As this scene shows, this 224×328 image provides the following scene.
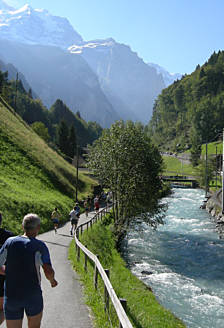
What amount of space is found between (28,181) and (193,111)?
339ft

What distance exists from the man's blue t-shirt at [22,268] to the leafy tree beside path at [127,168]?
22.8 metres

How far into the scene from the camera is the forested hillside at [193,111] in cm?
11944

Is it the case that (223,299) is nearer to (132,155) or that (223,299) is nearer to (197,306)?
(197,306)

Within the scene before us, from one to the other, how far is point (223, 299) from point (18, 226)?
14709 mm

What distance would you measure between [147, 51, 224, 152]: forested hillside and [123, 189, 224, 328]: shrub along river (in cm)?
7832

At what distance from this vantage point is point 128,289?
1534cm

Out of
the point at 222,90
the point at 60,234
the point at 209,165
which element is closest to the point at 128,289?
the point at 60,234

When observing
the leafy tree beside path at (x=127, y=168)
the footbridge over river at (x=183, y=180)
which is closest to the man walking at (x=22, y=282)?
the leafy tree beside path at (x=127, y=168)

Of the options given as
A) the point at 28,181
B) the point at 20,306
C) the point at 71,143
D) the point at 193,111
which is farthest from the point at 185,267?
the point at 193,111

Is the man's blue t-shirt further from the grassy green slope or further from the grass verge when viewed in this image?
the grassy green slope

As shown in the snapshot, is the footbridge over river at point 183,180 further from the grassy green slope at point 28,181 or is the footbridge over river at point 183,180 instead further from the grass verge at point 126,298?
the grass verge at point 126,298

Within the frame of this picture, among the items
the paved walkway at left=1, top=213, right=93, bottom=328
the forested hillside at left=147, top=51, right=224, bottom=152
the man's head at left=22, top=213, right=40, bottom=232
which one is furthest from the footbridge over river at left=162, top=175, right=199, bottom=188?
the man's head at left=22, top=213, right=40, bottom=232

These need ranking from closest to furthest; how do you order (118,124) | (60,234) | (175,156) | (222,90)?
(60,234) → (118,124) → (175,156) → (222,90)

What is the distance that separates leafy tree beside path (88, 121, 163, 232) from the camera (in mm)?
28391
